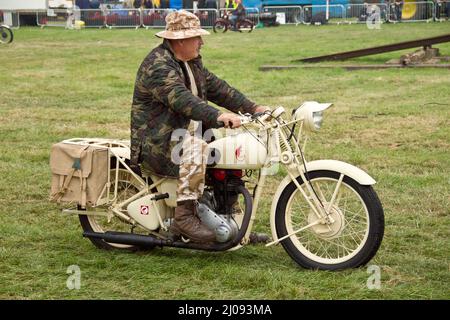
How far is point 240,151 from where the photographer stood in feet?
17.3

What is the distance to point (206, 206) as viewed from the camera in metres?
5.45

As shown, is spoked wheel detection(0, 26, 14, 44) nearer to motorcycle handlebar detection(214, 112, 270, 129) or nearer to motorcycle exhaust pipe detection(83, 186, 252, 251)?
motorcycle exhaust pipe detection(83, 186, 252, 251)

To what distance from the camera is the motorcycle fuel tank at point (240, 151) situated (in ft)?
17.2

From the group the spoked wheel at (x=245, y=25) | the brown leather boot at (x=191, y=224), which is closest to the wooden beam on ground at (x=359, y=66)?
the brown leather boot at (x=191, y=224)

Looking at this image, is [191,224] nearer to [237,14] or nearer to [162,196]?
[162,196]

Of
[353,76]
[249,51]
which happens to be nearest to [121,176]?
[353,76]

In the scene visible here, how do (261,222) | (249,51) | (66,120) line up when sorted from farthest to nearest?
(249,51)
(66,120)
(261,222)

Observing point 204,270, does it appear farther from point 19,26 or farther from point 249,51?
point 19,26

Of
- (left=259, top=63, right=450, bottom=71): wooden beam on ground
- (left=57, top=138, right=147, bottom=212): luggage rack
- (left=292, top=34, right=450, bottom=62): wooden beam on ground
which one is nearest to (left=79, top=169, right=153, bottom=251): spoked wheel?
(left=57, top=138, right=147, bottom=212): luggage rack

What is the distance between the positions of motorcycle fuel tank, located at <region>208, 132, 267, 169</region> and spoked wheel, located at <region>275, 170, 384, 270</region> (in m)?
0.27

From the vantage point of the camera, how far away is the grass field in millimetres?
5020

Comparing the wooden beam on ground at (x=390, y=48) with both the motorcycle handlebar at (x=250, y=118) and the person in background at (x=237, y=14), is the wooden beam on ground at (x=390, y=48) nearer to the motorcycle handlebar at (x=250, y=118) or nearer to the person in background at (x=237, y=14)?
the motorcycle handlebar at (x=250, y=118)

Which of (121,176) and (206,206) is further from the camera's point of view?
(121,176)
